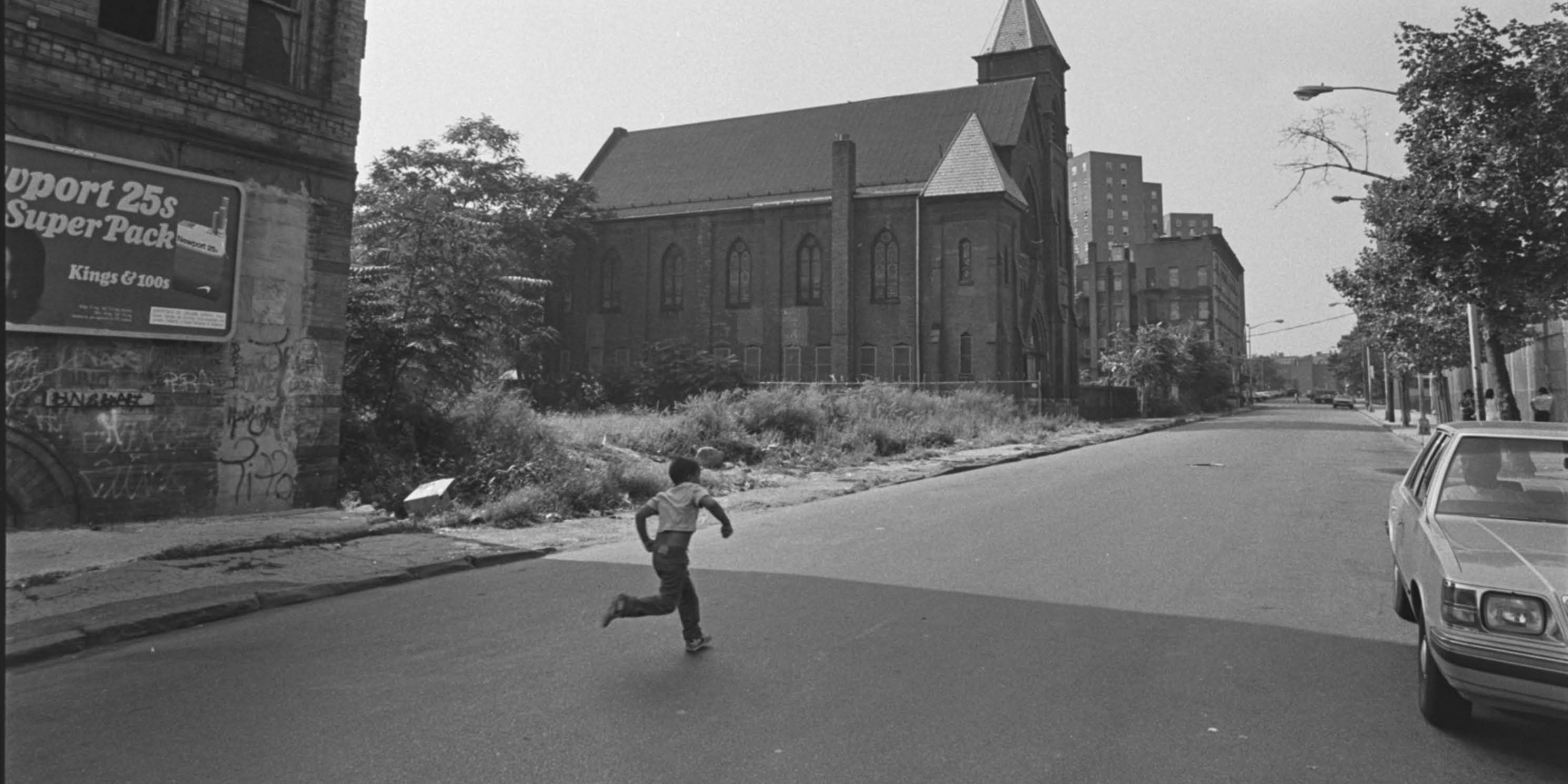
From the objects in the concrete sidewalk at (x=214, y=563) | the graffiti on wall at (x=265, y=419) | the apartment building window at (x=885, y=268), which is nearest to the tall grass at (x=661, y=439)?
the concrete sidewalk at (x=214, y=563)

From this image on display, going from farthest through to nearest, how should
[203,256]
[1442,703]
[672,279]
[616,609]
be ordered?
[672,279] < [203,256] < [616,609] < [1442,703]

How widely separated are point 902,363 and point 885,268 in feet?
15.7

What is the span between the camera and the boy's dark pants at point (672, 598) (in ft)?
18.5

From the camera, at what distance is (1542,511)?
4.95 meters

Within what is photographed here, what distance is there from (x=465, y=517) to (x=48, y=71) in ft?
21.2

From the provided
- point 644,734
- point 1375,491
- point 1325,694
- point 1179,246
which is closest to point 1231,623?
point 1325,694

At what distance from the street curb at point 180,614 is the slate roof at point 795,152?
37715mm

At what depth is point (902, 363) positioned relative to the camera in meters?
42.2

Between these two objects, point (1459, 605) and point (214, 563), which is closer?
point (1459, 605)

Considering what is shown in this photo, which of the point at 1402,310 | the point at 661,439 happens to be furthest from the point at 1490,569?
the point at 1402,310

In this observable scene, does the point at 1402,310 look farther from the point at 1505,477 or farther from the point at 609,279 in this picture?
the point at 609,279

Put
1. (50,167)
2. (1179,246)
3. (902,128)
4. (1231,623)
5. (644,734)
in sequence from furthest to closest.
→ (1179,246), (902,128), (50,167), (1231,623), (644,734)

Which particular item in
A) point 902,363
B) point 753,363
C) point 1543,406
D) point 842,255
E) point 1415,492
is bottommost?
point 1415,492

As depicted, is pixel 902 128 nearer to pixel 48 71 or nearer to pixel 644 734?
pixel 48 71
